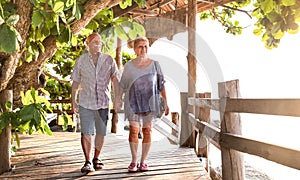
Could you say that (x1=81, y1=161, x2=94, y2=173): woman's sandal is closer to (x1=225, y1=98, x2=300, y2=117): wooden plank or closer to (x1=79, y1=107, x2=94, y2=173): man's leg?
(x1=79, y1=107, x2=94, y2=173): man's leg

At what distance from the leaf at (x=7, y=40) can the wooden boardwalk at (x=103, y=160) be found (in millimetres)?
2008

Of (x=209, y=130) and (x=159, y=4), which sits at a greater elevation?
(x=159, y=4)

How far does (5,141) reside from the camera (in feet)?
11.2

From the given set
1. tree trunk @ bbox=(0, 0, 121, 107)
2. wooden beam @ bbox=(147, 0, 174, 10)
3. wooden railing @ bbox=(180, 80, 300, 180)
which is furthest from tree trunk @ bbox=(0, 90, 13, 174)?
wooden beam @ bbox=(147, 0, 174, 10)

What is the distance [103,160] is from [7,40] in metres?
2.92

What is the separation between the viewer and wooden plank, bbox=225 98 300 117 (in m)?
1.78

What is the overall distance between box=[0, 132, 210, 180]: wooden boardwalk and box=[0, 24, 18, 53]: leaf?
2.01 m

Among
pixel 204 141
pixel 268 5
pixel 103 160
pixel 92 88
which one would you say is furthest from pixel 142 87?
pixel 204 141

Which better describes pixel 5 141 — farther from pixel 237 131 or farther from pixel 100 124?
pixel 237 131

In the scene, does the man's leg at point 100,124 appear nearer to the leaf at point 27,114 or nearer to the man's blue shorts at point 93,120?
the man's blue shorts at point 93,120

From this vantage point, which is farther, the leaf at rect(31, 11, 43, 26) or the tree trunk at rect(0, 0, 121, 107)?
the tree trunk at rect(0, 0, 121, 107)

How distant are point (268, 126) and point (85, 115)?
1446 centimetres

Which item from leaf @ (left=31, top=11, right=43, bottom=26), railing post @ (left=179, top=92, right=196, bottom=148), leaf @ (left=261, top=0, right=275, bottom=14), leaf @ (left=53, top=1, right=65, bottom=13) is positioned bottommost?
railing post @ (left=179, top=92, right=196, bottom=148)

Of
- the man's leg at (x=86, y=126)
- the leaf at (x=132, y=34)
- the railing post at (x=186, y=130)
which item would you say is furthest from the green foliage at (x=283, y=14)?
the railing post at (x=186, y=130)
